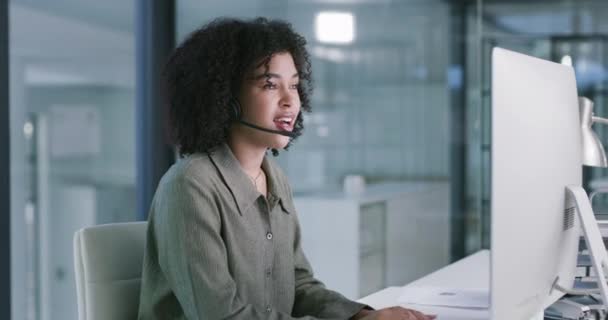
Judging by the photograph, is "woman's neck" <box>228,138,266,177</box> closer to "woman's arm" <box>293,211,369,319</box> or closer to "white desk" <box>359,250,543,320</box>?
"woman's arm" <box>293,211,369,319</box>

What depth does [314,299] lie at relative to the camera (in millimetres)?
1811

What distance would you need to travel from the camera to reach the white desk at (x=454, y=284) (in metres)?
1.78

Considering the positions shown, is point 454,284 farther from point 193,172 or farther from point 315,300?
point 193,172

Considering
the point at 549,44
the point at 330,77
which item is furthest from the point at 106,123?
the point at 549,44

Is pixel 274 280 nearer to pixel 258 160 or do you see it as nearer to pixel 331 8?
pixel 258 160

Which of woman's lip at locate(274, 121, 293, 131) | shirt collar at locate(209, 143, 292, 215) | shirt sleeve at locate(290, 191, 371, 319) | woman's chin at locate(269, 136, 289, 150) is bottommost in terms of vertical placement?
shirt sleeve at locate(290, 191, 371, 319)

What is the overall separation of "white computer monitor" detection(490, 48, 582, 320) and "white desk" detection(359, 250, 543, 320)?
194 millimetres

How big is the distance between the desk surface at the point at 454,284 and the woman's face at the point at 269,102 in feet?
1.70

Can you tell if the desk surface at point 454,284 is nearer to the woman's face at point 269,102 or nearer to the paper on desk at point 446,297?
the paper on desk at point 446,297

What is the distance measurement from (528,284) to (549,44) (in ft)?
12.7

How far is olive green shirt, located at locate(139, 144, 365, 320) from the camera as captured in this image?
1.48 m

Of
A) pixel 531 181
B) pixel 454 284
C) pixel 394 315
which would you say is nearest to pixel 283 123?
pixel 394 315

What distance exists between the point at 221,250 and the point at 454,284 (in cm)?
89

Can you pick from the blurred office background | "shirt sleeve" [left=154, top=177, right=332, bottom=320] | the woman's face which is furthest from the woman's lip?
the blurred office background
